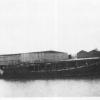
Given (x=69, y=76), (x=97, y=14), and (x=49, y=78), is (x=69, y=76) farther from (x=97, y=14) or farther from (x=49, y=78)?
(x=97, y=14)

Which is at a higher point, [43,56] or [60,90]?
[43,56]

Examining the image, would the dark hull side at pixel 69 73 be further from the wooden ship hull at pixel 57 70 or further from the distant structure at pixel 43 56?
the distant structure at pixel 43 56

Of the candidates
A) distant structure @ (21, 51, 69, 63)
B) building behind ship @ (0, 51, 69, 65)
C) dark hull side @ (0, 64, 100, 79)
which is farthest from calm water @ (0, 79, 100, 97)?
distant structure @ (21, 51, 69, 63)

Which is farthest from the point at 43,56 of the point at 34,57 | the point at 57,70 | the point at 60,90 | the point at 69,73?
the point at 60,90

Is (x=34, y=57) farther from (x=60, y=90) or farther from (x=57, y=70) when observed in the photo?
(x=60, y=90)

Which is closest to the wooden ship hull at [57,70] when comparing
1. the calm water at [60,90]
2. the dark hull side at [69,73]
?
the dark hull side at [69,73]

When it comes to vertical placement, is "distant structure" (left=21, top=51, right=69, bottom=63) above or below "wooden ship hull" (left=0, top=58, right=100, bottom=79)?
above

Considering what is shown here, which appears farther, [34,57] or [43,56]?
[34,57]

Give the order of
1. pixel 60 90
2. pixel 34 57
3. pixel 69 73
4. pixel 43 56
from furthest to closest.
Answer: pixel 34 57, pixel 43 56, pixel 69 73, pixel 60 90

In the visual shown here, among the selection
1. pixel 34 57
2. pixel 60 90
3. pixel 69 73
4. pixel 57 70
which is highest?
pixel 34 57

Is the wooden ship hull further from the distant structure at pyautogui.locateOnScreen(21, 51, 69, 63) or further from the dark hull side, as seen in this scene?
the distant structure at pyautogui.locateOnScreen(21, 51, 69, 63)

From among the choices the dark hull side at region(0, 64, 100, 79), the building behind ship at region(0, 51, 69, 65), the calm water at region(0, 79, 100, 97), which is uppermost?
the building behind ship at region(0, 51, 69, 65)
